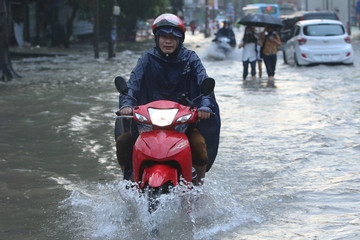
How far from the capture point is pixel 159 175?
4609 mm

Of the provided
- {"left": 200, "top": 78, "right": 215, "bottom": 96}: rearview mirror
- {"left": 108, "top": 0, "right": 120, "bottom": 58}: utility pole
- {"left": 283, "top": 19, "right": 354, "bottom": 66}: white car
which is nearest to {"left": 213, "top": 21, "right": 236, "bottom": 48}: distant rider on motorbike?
{"left": 108, "top": 0, "right": 120, "bottom": 58}: utility pole

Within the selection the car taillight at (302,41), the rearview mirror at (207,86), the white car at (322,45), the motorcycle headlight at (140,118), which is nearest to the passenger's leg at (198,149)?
the rearview mirror at (207,86)

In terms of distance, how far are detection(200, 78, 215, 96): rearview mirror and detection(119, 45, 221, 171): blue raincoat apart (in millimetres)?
396

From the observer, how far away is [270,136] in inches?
365

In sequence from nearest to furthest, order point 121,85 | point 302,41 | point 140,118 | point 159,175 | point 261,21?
point 159,175 → point 140,118 → point 121,85 → point 261,21 → point 302,41

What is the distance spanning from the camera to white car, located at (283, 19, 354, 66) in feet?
68.2

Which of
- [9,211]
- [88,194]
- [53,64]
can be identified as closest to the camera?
[9,211]

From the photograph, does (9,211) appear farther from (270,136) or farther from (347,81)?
(347,81)

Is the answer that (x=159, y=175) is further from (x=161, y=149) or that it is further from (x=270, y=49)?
(x=270, y=49)

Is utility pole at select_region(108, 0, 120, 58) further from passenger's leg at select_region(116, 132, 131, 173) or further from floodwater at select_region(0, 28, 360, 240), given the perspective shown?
passenger's leg at select_region(116, 132, 131, 173)

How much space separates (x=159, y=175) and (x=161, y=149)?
174 mm

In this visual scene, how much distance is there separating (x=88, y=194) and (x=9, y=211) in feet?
2.67

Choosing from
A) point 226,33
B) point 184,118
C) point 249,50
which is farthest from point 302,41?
point 184,118

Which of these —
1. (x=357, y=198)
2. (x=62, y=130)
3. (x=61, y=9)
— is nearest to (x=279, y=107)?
(x=62, y=130)
